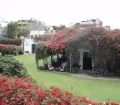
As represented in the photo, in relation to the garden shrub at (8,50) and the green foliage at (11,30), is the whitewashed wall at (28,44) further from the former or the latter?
the green foliage at (11,30)

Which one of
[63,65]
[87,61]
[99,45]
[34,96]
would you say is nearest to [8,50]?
[63,65]

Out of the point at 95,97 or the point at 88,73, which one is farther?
the point at 88,73

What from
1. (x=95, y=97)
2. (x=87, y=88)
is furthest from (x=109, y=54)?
(x=95, y=97)

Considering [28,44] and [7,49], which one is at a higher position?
[28,44]

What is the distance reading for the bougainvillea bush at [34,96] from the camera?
493 cm

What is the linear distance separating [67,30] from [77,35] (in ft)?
8.50

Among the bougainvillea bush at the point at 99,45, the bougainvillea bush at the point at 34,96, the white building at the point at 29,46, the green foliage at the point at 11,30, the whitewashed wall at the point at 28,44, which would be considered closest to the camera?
the bougainvillea bush at the point at 34,96

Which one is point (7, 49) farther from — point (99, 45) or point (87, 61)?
point (99, 45)

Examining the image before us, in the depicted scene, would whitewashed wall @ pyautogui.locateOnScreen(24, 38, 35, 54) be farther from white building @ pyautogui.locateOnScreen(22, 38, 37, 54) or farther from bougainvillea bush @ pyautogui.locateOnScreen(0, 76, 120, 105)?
bougainvillea bush @ pyautogui.locateOnScreen(0, 76, 120, 105)

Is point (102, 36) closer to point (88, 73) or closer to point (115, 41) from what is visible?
point (115, 41)

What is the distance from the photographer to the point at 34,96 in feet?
17.5

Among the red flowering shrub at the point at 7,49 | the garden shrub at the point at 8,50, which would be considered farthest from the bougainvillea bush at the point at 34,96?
the red flowering shrub at the point at 7,49

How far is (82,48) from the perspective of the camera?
18672 mm

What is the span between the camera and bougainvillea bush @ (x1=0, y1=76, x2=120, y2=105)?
4927mm
